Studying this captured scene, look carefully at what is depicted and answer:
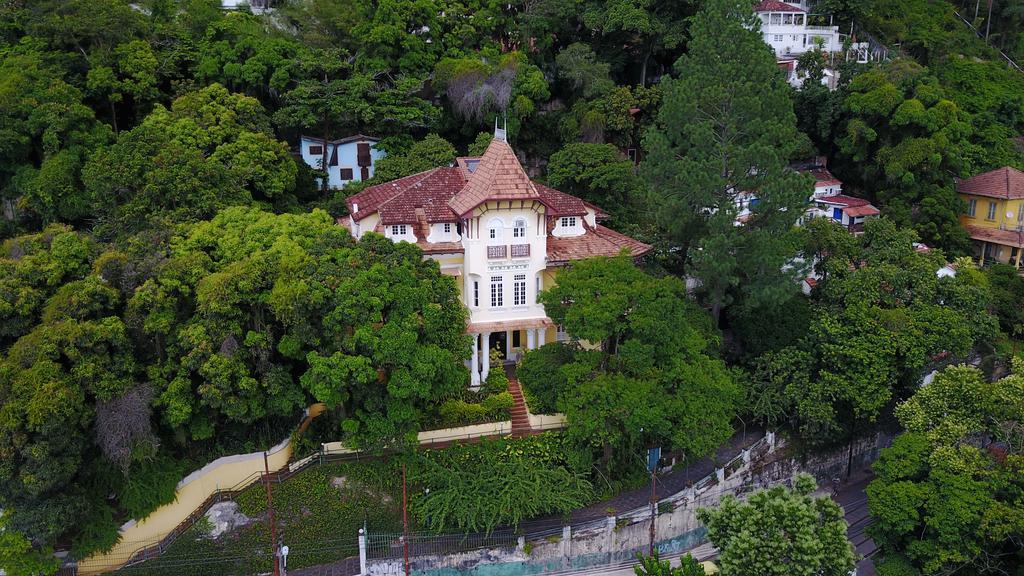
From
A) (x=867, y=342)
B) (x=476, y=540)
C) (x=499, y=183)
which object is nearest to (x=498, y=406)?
(x=476, y=540)

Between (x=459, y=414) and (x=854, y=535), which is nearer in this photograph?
(x=459, y=414)

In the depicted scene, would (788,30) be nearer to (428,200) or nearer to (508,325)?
(428,200)

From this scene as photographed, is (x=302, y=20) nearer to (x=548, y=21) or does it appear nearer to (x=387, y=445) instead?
(x=548, y=21)

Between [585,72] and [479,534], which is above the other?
[585,72]

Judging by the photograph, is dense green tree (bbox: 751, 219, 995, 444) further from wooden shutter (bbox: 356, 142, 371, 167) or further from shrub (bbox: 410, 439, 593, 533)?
wooden shutter (bbox: 356, 142, 371, 167)

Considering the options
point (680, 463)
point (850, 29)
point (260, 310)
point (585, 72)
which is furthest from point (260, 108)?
point (850, 29)

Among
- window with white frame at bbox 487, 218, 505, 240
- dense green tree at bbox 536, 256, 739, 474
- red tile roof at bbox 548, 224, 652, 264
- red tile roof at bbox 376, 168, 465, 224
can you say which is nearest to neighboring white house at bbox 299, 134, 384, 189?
red tile roof at bbox 376, 168, 465, 224
